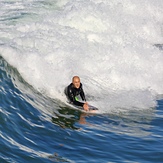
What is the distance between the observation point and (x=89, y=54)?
59.6ft

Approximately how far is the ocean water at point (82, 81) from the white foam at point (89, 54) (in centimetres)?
3

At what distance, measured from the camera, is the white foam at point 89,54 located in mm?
15477

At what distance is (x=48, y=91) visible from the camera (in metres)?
14.9

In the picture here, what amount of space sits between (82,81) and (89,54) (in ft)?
7.12

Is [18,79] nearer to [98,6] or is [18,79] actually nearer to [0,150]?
[0,150]

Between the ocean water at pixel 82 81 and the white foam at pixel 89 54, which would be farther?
the white foam at pixel 89 54

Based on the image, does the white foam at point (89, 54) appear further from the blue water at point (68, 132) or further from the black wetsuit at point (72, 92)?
the blue water at point (68, 132)

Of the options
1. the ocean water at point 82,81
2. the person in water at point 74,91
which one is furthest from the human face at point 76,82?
→ the ocean water at point 82,81

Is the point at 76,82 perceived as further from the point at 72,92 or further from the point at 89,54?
the point at 89,54

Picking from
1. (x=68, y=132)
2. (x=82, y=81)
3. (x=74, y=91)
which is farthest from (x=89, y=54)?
(x=68, y=132)

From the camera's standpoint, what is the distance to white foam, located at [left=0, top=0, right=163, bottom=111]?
15477 millimetres

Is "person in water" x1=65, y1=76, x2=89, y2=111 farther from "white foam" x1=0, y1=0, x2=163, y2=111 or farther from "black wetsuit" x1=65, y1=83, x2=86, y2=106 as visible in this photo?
"white foam" x1=0, y1=0, x2=163, y2=111

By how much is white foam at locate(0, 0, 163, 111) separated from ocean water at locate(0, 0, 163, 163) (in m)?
0.03

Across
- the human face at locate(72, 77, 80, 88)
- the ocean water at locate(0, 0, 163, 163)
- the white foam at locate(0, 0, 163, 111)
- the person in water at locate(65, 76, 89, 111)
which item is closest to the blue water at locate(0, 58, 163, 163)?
the ocean water at locate(0, 0, 163, 163)
